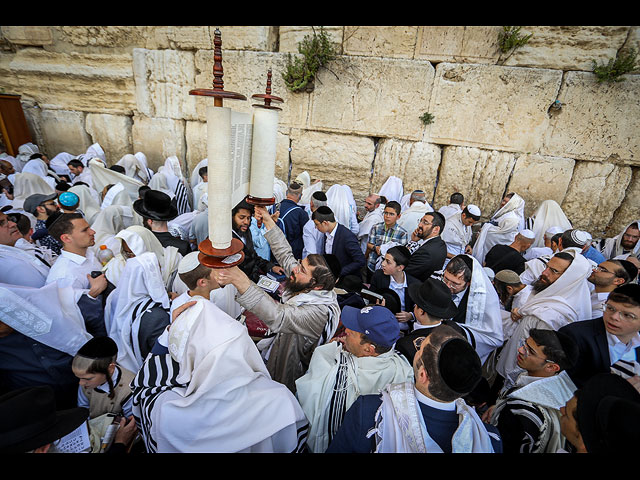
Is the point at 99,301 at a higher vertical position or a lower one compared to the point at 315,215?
lower

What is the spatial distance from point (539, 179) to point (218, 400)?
23.1 feet

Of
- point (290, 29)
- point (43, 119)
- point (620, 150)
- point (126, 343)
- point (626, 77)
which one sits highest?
point (290, 29)

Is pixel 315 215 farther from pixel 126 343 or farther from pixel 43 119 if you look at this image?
pixel 43 119

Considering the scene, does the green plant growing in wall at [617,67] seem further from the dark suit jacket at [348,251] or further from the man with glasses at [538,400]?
the man with glasses at [538,400]

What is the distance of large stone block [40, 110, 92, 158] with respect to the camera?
25.1 ft

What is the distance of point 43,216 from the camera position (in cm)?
369

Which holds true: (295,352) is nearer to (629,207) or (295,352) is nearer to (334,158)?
(334,158)

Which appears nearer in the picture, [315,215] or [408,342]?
[408,342]

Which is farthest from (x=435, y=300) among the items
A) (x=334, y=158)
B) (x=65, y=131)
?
(x=65, y=131)

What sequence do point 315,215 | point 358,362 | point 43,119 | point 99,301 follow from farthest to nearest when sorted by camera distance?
point 43,119 → point 315,215 → point 99,301 → point 358,362

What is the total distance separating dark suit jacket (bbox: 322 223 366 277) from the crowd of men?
0.35 meters

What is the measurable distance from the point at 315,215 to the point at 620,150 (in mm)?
6155
